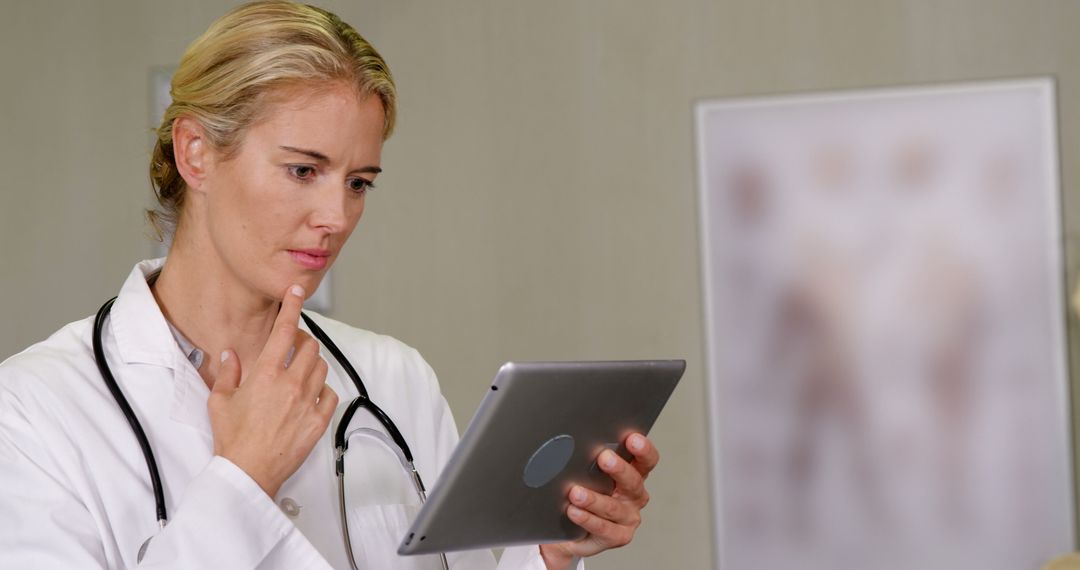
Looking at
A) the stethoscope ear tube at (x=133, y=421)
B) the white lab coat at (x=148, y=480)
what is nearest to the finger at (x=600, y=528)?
the white lab coat at (x=148, y=480)

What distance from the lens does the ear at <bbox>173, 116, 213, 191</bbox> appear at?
137 cm

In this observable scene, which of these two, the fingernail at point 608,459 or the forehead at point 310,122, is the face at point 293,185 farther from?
the fingernail at point 608,459

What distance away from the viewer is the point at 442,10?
332cm

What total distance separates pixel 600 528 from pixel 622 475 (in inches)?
3.1

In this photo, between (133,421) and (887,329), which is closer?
(133,421)

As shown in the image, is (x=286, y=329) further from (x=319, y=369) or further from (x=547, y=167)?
(x=547, y=167)

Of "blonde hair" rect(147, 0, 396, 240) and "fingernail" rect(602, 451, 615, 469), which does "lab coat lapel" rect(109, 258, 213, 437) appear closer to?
"blonde hair" rect(147, 0, 396, 240)

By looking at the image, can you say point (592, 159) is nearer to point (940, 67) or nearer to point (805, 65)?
point (805, 65)

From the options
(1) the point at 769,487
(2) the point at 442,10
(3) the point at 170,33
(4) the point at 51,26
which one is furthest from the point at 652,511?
(4) the point at 51,26

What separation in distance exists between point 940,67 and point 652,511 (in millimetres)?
1417

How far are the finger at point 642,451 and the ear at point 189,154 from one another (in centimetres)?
60

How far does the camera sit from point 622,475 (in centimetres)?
132

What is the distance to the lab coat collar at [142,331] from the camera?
1.35 meters

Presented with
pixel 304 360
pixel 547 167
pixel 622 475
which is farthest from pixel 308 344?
pixel 547 167
